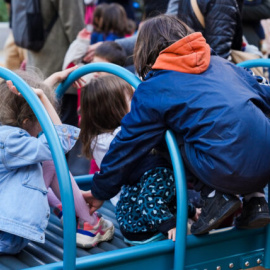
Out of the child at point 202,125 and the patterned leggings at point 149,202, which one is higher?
the child at point 202,125

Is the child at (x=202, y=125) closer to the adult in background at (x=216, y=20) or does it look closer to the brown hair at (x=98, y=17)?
the adult in background at (x=216, y=20)

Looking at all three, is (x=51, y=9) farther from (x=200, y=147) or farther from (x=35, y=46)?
(x=200, y=147)

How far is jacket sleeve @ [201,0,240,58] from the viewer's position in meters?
2.93

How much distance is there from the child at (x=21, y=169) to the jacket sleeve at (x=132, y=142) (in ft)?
0.57

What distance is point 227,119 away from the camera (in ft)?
6.23

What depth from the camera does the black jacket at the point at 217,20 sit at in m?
2.93

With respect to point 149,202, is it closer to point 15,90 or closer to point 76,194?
point 76,194

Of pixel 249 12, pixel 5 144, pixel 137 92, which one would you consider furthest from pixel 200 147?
pixel 249 12

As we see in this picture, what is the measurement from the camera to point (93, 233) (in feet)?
7.96

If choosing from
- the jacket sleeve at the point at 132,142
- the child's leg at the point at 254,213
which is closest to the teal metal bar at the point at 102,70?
the jacket sleeve at the point at 132,142

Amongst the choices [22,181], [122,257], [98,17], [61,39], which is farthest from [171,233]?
[98,17]

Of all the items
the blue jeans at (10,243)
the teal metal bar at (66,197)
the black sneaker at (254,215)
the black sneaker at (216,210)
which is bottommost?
the blue jeans at (10,243)

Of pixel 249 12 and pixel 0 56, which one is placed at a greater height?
pixel 249 12

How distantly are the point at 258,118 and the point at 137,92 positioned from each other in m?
0.45
